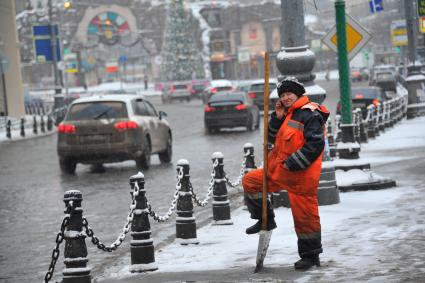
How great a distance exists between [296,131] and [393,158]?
13.3 m

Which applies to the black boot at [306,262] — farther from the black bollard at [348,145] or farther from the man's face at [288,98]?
the black bollard at [348,145]

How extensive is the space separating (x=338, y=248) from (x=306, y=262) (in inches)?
49.2

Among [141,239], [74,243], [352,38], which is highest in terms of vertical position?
[352,38]

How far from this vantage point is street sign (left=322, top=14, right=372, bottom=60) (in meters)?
16.2

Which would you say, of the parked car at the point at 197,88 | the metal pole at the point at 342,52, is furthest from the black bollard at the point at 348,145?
the parked car at the point at 197,88

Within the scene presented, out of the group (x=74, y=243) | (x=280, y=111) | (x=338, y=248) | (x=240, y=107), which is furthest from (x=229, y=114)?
(x=74, y=243)

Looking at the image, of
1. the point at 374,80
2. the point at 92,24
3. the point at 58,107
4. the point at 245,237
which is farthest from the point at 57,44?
the point at 92,24

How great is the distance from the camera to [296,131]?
356 inches

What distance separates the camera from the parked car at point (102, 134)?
22469 millimetres

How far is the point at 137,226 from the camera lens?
1005 cm

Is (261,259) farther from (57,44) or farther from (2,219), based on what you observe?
(57,44)

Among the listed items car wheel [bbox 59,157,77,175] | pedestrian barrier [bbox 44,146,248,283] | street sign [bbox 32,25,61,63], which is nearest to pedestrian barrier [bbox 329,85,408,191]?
pedestrian barrier [bbox 44,146,248,283]

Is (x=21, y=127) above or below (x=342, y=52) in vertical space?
below

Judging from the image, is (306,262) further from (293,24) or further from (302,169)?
(293,24)
